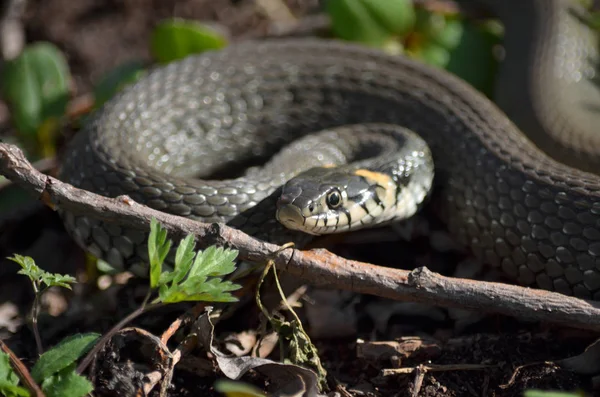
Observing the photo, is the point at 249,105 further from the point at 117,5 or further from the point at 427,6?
the point at 117,5

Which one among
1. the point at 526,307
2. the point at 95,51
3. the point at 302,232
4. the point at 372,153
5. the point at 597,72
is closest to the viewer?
the point at 526,307

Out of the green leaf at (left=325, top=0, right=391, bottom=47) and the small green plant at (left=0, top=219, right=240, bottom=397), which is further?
the green leaf at (left=325, top=0, right=391, bottom=47)

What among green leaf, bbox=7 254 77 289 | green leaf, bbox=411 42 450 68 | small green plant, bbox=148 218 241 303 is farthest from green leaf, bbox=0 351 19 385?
green leaf, bbox=411 42 450 68

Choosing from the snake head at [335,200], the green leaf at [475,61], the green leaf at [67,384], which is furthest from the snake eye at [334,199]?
the green leaf at [475,61]

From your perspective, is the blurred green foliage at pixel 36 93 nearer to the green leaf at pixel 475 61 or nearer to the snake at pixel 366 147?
the snake at pixel 366 147

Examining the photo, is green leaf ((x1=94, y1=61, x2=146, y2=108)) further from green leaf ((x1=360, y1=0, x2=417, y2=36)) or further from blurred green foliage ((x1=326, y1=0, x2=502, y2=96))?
green leaf ((x1=360, y1=0, x2=417, y2=36))

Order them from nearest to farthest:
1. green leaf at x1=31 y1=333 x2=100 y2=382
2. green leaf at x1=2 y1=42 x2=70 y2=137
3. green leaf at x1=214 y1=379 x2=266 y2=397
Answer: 1. green leaf at x1=214 y1=379 x2=266 y2=397
2. green leaf at x1=31 y1=333 x2=100 y2=382
3. green leaf at x1=2 y1=42 x2=70 y2=137

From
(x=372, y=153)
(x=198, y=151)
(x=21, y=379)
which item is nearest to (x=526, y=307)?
(x=372, y=153)
